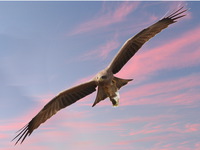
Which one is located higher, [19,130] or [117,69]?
[117,69]

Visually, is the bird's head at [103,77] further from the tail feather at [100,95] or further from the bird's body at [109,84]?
the tail feather at [100,95]

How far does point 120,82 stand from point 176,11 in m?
3.29

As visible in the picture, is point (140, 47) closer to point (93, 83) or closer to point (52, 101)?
point (93, 83)

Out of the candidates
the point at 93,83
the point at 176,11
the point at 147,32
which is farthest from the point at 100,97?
the point at 176,11

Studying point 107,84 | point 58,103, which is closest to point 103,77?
point 107,84

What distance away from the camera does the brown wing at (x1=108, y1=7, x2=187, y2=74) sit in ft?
44.2

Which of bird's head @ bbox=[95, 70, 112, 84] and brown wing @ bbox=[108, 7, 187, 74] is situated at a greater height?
brown wing @ bbox=[108, 7, 187, 74]

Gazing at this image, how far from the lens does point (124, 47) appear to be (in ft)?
44.2

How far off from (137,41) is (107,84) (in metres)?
2.32

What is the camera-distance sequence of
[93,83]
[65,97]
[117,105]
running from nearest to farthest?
1. [117,105]
2. [93,83]
3. [65,97]

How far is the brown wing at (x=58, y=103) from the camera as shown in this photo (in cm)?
1405

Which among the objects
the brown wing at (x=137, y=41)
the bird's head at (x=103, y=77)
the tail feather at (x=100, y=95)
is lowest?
the tail feather at (x=100, y=95)

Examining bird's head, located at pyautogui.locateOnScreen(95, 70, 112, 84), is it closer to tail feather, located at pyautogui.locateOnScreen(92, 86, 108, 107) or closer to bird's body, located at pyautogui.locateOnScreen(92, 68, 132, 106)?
bird's body, located at pyautogui.locateOnScreen(92, 68, 132, 106)

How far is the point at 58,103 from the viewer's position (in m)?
14.7
